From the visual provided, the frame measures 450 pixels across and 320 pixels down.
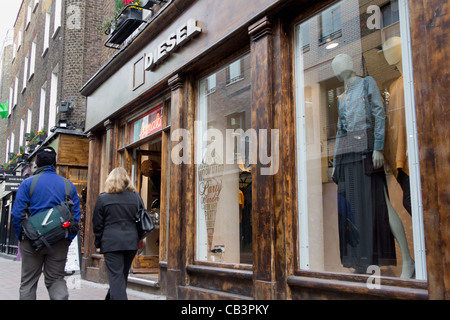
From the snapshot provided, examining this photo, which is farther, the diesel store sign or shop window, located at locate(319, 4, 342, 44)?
the diesel store sign

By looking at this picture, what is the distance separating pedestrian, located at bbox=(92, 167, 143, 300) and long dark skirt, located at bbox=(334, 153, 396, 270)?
216 cm

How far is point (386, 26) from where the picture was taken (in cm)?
410

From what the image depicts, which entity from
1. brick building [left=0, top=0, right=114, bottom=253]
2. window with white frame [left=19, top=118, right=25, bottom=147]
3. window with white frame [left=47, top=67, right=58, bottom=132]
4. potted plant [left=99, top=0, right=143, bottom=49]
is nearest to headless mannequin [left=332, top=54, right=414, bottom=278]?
potted plant [left=99, top=0, right=143, bottom=49]

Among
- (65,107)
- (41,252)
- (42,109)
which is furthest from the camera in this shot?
(42,109)

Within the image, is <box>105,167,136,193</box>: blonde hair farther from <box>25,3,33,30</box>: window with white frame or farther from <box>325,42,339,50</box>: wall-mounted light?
<box>25,3,33,30</box>: window with white frame

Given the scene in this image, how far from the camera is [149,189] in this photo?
8.88 meters

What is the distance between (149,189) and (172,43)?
Answer: 3.29 meters

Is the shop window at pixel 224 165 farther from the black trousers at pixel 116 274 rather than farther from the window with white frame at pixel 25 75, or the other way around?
the window with white frame at pixel 25 75

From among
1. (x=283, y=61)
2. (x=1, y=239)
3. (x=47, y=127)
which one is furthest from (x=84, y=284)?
(x=1, y=239)

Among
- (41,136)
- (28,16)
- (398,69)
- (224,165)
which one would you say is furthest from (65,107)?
(398,69)

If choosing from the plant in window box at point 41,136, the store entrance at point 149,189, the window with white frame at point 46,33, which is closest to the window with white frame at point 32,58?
the window with white frame at point 46,33

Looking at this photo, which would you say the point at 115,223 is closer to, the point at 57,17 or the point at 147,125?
the point at 147,125

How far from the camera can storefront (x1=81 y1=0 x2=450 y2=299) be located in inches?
131
